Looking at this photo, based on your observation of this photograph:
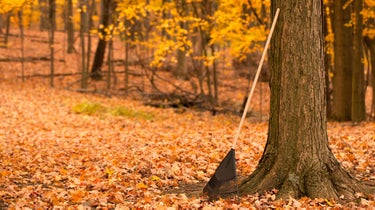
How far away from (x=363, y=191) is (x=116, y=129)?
8894mm

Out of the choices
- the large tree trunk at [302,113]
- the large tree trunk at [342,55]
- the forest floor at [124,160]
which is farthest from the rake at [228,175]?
the large tree trunk at [342,55]

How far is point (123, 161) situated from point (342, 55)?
8188 millimetres

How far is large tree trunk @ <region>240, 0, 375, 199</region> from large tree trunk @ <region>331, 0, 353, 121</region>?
27.7 ft

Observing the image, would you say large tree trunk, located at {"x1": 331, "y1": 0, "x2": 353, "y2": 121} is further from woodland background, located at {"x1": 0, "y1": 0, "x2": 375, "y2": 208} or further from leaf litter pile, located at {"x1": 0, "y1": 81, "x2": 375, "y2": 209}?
leaf litter pile, located at {"x1": 0, "y1": 81, "x2": 375, "y2": 209}

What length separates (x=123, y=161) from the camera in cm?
805

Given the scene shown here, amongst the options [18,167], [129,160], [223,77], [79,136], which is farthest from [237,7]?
[223,77]

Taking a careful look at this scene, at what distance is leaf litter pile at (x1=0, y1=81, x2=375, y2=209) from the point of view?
552cm

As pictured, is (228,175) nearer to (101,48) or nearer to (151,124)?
(151,124)

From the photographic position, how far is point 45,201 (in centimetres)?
572

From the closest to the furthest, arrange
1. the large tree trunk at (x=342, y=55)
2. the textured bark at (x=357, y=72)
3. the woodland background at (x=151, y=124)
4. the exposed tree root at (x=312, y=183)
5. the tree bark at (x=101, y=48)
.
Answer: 1. the exposed tree root at (x=312, y=183)
2. the woodland background at (x=151, y=124)
3. the textured bark at (x=357, y=72)
4. the large tree trunk at (x=342, y=55)
5. the tree bark at (x=101, y=48)

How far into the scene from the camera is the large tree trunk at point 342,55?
13297mm

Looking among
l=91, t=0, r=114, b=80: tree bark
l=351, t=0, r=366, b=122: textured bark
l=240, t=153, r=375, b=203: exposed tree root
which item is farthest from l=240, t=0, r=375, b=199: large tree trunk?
l=91, t=0, r=114, b=80: tree bark

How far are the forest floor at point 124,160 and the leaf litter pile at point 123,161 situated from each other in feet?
0.05

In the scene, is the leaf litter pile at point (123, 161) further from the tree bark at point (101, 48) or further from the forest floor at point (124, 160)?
the tree bark at point (101, 48)
